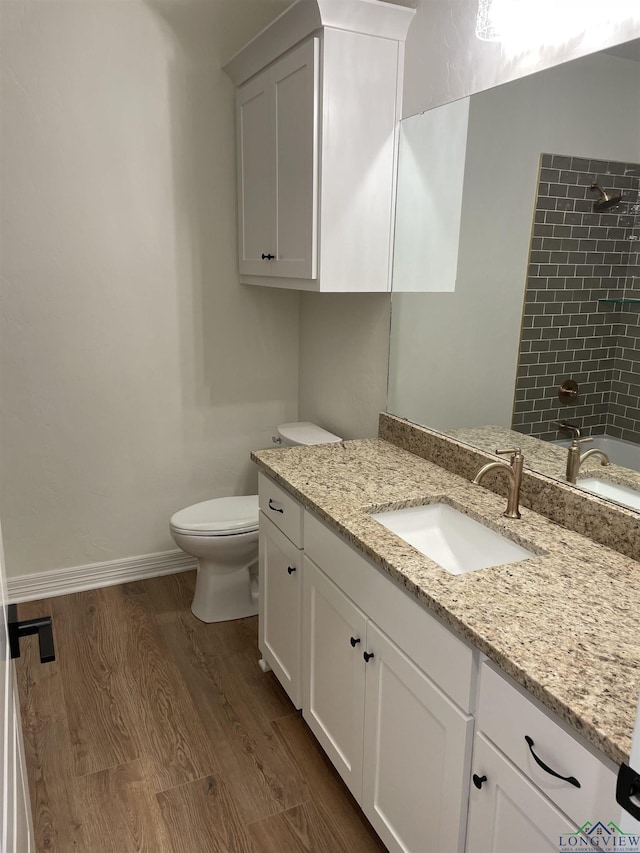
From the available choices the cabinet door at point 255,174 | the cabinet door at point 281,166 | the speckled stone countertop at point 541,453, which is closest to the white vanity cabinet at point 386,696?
the speckled stone countertop at point 541,453

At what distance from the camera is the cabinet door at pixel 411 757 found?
128cm

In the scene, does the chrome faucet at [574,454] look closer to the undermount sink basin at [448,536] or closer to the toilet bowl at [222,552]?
the undermount sink basin at [448,536]

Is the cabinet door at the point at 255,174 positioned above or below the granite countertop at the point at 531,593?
above

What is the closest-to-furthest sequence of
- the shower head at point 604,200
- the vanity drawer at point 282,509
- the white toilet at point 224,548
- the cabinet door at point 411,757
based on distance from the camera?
the cabinet door at point 411,757
the shower head at point 604,200
the vanity drawer at point 282,509
the white toilet at point 224,548

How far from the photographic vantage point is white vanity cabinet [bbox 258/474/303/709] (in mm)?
1986

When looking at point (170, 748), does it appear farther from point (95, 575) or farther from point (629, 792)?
point (629, 792)

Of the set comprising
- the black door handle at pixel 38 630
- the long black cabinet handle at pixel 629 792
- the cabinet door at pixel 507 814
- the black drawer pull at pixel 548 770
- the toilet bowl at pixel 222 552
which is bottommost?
the toilet bowl at pixel 222 552

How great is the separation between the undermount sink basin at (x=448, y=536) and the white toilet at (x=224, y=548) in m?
0.93

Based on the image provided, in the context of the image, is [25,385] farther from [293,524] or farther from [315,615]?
[315,615]

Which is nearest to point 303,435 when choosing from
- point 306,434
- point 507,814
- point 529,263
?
point 306,434

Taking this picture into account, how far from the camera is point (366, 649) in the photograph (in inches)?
62.5

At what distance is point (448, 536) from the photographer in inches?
70.7

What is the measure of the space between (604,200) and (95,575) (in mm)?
2588

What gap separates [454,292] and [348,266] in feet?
1.28
